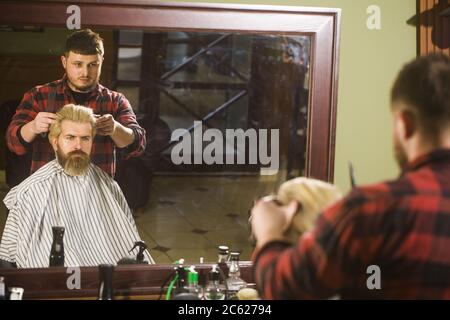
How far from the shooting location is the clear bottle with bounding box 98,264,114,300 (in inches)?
77.4

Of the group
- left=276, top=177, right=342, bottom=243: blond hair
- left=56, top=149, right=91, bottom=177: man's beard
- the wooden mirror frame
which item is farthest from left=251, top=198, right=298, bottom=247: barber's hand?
left=56, top=149, right=91, bottom=177: man's beard

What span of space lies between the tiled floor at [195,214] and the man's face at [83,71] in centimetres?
40

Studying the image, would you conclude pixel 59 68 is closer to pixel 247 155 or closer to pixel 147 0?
pixel 147 0

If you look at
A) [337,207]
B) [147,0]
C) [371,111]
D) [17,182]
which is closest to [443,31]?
[371,111]

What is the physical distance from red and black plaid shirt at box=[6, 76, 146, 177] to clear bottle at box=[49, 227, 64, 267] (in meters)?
0.22

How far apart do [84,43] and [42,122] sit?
0.99ft

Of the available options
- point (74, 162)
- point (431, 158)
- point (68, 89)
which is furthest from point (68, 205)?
point (431, 158)

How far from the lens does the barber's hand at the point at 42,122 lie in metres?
1.98

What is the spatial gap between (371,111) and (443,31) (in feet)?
1.29

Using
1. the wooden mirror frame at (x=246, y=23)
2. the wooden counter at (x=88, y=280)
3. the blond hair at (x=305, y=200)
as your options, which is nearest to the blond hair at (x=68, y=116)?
the wooden mirror frame at (x=246, y=23)

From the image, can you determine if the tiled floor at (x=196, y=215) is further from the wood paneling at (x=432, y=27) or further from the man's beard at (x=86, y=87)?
the wood paneling at (x=432, y=27)

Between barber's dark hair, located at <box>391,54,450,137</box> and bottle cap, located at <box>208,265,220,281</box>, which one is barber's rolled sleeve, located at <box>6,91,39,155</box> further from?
barber's dark hair, located at <box>391,54,450,137</box>

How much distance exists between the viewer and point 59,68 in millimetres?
1974
